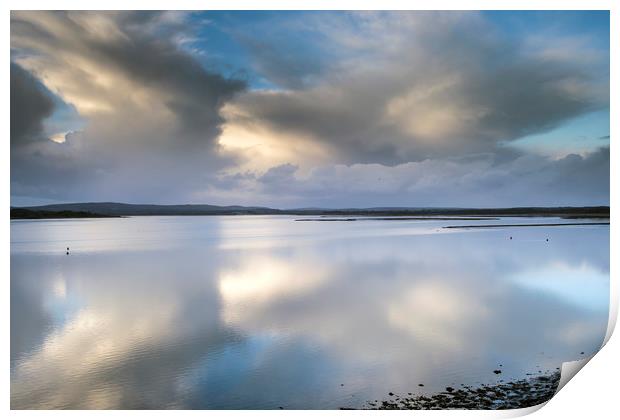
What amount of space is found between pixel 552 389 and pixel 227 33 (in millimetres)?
10386

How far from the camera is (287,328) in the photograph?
314 inches

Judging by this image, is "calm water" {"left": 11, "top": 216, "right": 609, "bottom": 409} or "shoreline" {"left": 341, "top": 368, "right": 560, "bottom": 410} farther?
"calm water" {"left": 11, "top": 216, "right": 609, "bottom": 409}

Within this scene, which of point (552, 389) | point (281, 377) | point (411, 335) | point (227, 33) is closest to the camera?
point (552, 389)

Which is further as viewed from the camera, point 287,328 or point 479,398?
point 287,328

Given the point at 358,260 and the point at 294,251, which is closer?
the point at 358,260

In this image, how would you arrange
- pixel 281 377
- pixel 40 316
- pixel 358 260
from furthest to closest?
pixel 358 260, pixel 40 316, pixel 281 377

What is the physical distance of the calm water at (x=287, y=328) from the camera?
567cm

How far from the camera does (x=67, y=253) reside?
63.9 feet

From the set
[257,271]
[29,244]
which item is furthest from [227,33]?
[29,244]

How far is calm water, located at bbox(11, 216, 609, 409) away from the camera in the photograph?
5.67 meters

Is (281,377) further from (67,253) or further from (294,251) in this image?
(67,253)

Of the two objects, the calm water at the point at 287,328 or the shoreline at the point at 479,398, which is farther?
the calm water at the point at 287,328
